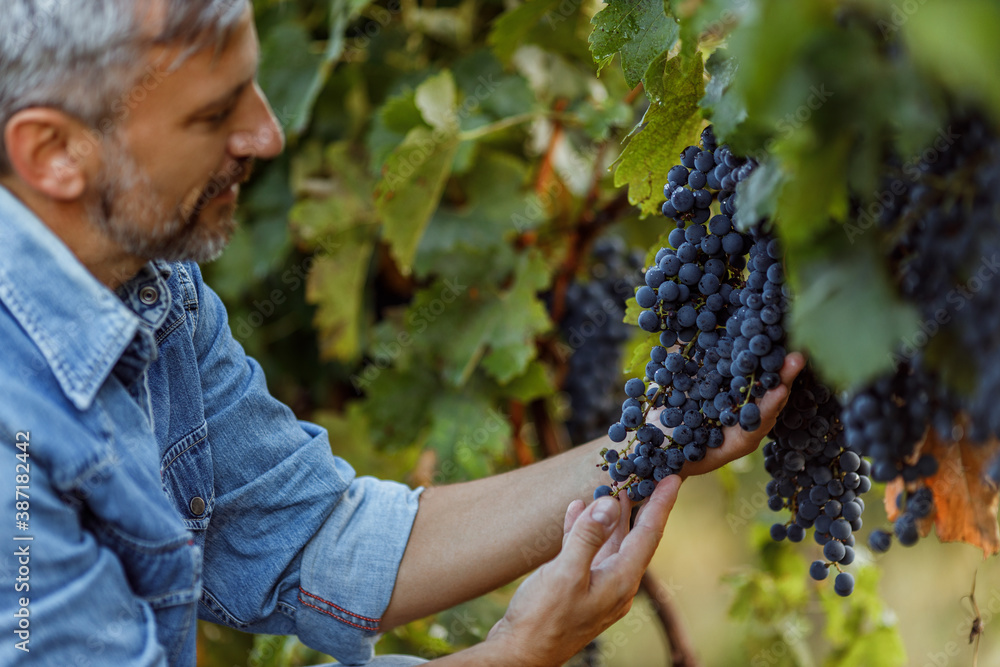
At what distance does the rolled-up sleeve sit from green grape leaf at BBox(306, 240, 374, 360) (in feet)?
1.66

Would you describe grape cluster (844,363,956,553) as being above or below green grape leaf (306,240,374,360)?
above

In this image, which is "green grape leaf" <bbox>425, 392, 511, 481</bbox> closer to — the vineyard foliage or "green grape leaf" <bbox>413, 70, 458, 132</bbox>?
the vineyard foliage

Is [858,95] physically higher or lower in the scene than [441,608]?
higher

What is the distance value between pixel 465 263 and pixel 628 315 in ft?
2.21

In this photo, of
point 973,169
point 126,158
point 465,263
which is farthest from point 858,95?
point 465,263

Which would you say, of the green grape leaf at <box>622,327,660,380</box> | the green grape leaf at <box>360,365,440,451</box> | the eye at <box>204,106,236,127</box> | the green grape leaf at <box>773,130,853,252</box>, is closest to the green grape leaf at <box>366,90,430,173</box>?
the green grape leaf at <box>360,365,440,451</box>

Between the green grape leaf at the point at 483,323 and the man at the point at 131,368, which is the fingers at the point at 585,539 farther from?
the green grape leaf at the point at 483,323

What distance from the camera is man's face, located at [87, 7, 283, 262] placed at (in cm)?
75

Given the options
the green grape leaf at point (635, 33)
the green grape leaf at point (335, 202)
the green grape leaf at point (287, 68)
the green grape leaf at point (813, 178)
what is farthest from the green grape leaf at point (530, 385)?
the green grape leaf at point (813, 178)

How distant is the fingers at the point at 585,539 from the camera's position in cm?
78

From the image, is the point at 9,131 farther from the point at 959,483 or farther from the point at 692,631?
the point at 692,631

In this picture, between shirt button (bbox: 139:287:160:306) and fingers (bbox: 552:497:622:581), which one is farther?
shirt button (bbox: 139:287:160:306)

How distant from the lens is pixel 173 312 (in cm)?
95

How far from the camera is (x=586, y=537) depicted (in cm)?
78
